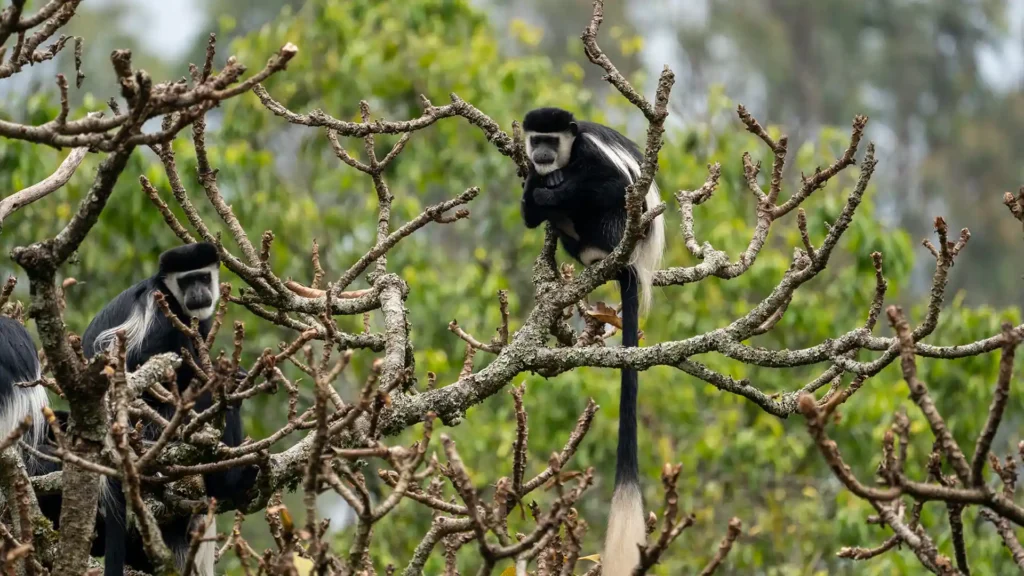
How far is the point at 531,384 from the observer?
4957 mm

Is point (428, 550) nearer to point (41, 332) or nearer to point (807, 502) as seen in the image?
point (41, 332)

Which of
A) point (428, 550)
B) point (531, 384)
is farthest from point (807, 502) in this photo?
point (428, 550)

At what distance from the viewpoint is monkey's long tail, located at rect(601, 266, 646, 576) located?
228 centimetres

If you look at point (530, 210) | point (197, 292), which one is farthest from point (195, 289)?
point (530, 210)

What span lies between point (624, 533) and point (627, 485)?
26 centimetres

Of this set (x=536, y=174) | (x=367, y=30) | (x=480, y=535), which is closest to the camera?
(x=480, y=535)

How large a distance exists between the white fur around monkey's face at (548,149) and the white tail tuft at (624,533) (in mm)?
1109

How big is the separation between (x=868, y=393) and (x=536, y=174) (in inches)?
87.2

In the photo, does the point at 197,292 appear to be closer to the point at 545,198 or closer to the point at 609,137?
the point at 545,198

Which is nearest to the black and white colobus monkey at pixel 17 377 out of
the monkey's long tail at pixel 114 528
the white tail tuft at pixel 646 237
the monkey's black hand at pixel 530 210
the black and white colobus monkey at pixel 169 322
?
the black and white colobus monkey at pixel 169 322

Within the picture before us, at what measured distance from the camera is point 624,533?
7.89ft

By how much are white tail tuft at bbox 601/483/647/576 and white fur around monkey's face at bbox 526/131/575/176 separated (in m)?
1.11

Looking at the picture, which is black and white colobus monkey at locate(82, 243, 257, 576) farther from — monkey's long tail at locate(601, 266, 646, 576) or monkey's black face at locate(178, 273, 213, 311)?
monkey's long tail at locate(601, 266, 646, 576)

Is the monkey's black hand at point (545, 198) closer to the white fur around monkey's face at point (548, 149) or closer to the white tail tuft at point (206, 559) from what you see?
the white fur around monkey's face at point (548, 149)
